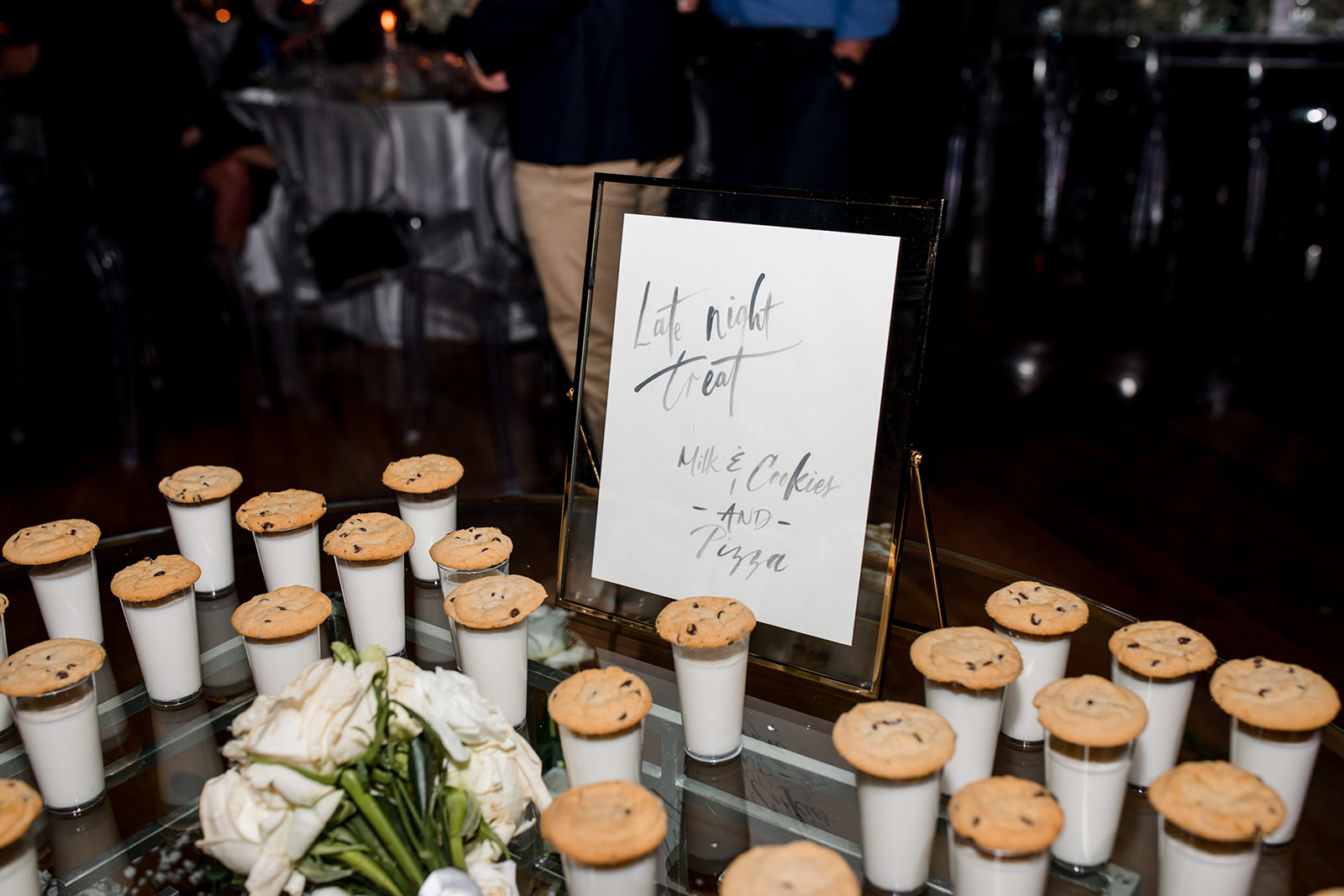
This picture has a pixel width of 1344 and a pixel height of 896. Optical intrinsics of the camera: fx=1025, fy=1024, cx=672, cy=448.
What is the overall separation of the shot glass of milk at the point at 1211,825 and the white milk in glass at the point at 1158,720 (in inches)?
4.9

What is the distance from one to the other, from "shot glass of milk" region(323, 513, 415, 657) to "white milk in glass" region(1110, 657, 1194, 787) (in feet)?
2.09

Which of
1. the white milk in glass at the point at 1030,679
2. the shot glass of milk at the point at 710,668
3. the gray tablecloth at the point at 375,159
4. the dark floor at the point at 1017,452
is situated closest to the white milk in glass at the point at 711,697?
the shot glass of milk at the point at 710,668

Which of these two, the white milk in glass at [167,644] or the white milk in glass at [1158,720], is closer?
the white milk in glass at [1158,720]

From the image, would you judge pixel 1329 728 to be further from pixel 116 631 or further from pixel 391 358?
pixel 391 358

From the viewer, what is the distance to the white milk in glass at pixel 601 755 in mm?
732

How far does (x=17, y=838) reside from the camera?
64 centimetres

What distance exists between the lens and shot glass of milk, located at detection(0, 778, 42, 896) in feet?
2.08

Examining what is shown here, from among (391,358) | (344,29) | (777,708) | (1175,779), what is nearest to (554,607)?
(777,708)

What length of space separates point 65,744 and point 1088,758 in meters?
0.76

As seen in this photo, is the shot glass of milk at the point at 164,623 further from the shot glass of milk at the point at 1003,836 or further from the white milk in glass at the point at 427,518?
the shot glass of milk at the point at 1003,836

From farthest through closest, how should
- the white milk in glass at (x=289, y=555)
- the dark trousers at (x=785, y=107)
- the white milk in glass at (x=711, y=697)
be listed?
the dark trousers at (x=785, y=107)
the white milk in glass at (x=289, y=555)
the white milk in glass at (x=711, y=697)

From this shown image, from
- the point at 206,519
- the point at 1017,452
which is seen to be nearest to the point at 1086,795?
the point at 206,519

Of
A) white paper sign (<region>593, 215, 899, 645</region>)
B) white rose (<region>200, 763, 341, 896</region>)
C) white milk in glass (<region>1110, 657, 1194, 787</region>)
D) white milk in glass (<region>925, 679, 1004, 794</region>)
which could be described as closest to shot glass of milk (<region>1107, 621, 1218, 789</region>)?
white milk in glass (<region>1110, 657, 1194, 787</region>)

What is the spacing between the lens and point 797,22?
2.29 m
